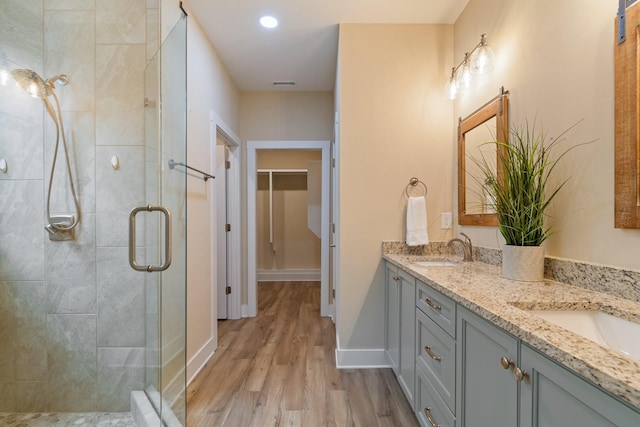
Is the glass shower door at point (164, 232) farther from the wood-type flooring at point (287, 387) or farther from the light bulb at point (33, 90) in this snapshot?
the light bulb at point (33, 90)

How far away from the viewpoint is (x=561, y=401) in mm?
638

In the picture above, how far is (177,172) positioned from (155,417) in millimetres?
1372

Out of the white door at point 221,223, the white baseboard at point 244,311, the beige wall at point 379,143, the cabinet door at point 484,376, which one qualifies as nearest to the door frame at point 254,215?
the white baseboard at point 244,311

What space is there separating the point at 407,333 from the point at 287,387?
36.6 inches

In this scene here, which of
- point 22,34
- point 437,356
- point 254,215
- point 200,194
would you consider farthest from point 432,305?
point 22,34

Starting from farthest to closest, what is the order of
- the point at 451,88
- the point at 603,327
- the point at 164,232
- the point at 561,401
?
the point at 451,88 < the point at 164,232 < the point at 603,327 < the point at 561,401

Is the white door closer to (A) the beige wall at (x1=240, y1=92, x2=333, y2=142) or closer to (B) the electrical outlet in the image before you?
(A) the beige wall at (x1=240, y1=92, x2=333, y2=142)

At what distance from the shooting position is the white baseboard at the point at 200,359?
6.71 ft

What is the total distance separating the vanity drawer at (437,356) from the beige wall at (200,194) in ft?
5.10

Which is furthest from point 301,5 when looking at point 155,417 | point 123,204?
point 155,417

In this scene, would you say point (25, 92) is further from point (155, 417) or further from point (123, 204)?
point (155, 417)

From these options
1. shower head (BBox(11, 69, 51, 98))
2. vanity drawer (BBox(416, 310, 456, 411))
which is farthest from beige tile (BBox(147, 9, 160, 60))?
vanity drawer (BBox(416, 310, 456, 411))

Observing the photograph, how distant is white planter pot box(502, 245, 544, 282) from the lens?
1229 millimetres

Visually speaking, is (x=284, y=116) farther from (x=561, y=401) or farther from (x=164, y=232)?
(x=561, y=401)
